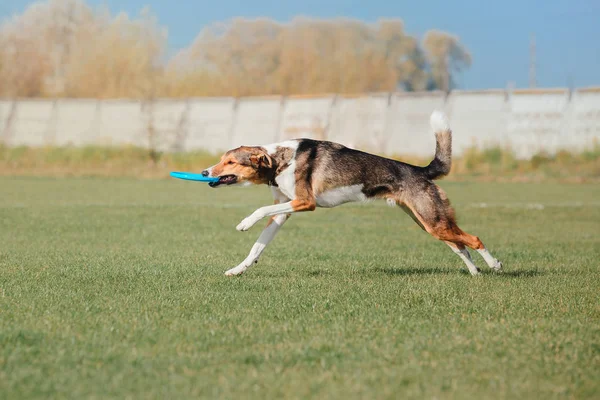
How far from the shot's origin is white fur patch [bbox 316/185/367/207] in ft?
32.3

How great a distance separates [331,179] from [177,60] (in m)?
53.1

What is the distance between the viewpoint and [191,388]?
5164mm

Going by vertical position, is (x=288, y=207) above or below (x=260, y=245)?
above

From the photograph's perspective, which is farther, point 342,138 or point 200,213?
point 342,138

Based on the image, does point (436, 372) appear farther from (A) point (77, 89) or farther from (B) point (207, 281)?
(A) point (77, 89)

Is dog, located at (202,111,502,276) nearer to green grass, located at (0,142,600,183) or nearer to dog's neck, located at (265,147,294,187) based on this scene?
dog's neck, located at (265,147,294,187)

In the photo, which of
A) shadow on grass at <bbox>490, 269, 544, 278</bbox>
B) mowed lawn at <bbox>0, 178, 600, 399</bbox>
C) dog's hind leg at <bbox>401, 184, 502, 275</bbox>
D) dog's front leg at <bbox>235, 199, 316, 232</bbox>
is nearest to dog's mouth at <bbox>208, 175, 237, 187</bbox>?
dog's front leg at <bbox>235, 199, 316, 232</bbox>

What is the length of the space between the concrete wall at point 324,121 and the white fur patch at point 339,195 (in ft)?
108

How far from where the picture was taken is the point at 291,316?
24.3 ft

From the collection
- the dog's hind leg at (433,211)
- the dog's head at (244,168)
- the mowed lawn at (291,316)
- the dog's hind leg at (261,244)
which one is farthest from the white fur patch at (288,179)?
the dog's hind leg at (433,211)

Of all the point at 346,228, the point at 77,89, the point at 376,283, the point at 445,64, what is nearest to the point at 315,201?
the point at 376,283

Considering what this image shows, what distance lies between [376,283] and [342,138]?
3534cm

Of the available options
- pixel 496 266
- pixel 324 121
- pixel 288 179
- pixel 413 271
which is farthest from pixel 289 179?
pixel 324 121

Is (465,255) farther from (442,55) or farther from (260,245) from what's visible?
(442,55)
